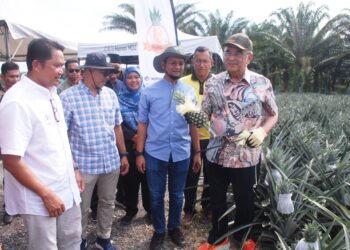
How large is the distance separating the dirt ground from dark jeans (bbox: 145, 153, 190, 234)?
11.6 inches

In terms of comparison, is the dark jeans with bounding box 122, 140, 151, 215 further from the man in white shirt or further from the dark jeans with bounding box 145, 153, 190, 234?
the man in white shirt

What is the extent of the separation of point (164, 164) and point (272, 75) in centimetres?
2777

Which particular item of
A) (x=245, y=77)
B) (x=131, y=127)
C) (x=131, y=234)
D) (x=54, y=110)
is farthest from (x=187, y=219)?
(x=54, y=110)

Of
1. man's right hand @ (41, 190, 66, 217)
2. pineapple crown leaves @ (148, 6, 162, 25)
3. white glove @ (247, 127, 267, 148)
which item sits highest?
pineapple crown leaves @ (148, 6, 162, 25)

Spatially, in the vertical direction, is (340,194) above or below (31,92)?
below

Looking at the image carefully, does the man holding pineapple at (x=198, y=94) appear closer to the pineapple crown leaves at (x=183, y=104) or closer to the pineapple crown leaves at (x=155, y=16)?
the pineapple crown leaves at (x=183, y=104)

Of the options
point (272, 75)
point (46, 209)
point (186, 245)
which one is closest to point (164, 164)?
point (186, 245)

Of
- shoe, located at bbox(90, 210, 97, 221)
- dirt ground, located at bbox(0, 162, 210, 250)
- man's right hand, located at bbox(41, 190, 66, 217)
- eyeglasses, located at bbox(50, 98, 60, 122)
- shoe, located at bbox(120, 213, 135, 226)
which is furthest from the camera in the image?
shoe, located at bbox(90, 210, 97, 221)

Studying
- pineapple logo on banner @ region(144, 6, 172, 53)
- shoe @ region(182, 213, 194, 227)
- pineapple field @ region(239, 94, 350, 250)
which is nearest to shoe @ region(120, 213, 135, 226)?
shoe @ region(182, 213, 194, 227)

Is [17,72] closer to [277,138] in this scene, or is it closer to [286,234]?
[277,138]

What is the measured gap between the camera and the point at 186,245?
354cm

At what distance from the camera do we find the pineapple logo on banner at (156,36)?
4.87 meters

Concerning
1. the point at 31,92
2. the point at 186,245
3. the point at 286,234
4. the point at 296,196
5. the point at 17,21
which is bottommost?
the point at 186,245

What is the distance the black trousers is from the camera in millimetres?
3039
